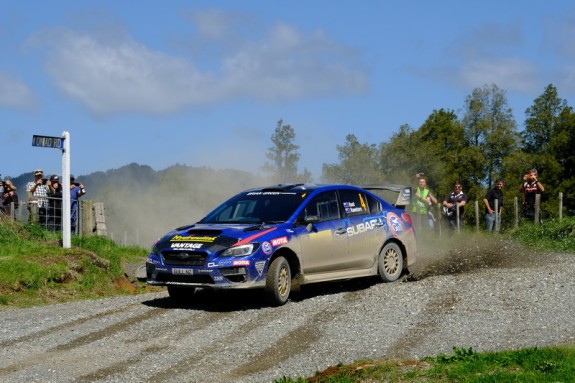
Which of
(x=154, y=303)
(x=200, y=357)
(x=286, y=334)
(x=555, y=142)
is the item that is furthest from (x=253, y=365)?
(x=555, y=142)

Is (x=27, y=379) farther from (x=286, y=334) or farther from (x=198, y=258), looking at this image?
(x=198, y=258)

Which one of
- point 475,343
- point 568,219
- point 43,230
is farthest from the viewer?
point 568,219

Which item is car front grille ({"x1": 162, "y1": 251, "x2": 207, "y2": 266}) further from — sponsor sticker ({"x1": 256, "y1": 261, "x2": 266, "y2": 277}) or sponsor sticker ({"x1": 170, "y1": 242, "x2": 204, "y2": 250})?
sponsor sticker ({"x1": 256, "y1": 261, "x2": 266, "y2": 277})

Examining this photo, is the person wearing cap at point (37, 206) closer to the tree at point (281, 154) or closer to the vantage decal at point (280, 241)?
the vantage decal at point (280, 241)

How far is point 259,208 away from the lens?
1433 cm

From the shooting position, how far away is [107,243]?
21.2m

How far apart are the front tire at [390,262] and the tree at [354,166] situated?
49443mm

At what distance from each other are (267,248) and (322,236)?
A: 1.36 metres

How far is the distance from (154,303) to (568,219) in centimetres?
1337

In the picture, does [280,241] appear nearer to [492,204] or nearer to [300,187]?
[300,187]

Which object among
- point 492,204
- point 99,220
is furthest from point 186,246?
point 492,204

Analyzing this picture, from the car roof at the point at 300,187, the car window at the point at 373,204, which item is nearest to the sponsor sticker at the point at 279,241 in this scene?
the car roof at the point at 300,187

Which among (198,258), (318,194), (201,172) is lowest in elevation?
(198,258)

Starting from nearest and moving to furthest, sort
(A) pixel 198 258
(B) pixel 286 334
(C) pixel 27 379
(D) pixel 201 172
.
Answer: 1. (C) pixel 27 379
2. (B) pixel 286 334
3. (A) pixel 198 258
4. (D) pixel 201 172
